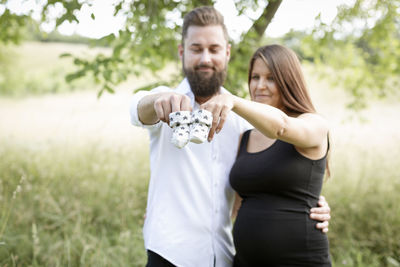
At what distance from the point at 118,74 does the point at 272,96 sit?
6.63 ft

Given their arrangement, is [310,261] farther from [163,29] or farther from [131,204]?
[131,204]

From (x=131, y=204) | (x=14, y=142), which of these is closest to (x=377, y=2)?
(x=131, y=204)

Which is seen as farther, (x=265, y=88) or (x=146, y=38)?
(x=146, y=38)

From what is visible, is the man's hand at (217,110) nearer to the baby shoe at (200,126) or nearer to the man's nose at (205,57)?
the baby shoe at (200,126)

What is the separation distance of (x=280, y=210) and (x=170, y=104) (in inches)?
44.6

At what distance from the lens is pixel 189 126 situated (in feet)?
3.82

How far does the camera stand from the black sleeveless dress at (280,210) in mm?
1979

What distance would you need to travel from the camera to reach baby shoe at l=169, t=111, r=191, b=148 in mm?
1106

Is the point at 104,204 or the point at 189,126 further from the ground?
the point at 189,126

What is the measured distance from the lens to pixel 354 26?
16.6 feet

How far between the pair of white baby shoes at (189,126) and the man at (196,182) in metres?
0.68

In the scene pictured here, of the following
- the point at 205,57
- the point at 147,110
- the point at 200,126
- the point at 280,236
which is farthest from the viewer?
the point at 205,57

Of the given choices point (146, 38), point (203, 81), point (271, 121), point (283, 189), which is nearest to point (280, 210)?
point (283, 189)

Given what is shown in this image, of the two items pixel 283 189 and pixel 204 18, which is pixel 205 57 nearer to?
pixel 204 18
